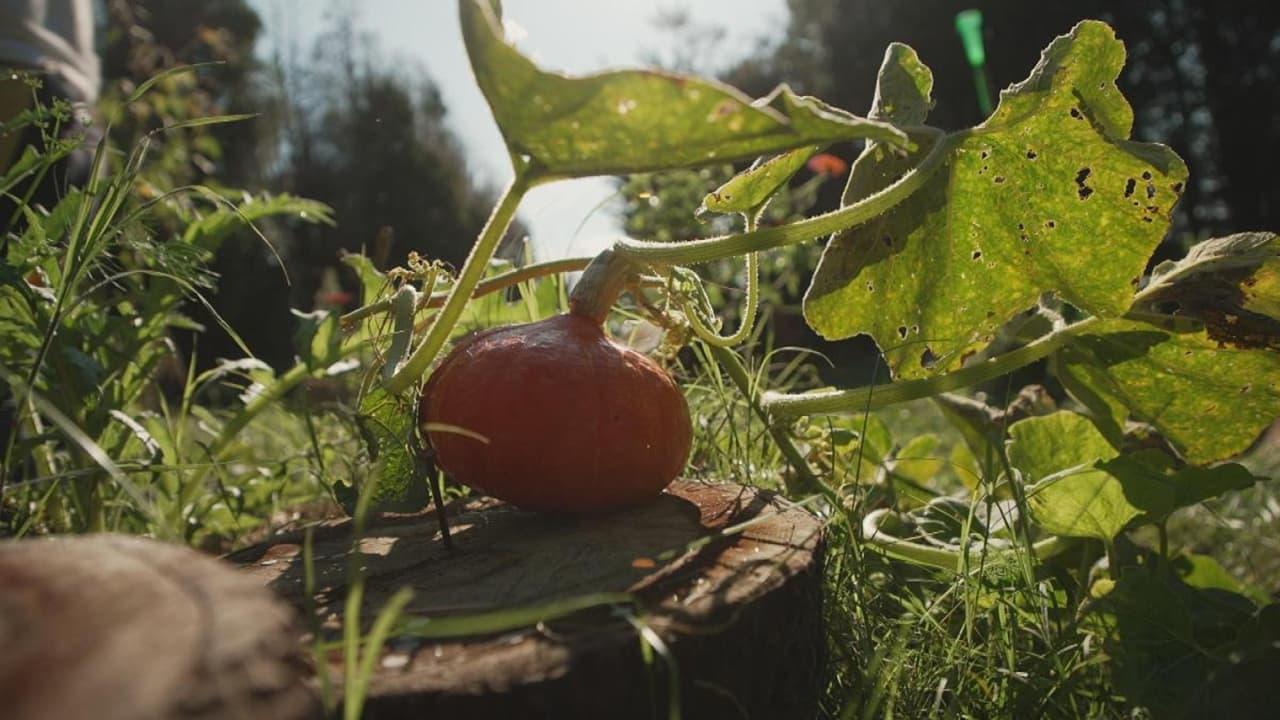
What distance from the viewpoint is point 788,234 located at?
46.4 inches

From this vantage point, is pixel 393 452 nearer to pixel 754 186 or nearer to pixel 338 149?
pixel 754 186

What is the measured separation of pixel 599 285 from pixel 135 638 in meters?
0.87

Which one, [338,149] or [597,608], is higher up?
[338,149]

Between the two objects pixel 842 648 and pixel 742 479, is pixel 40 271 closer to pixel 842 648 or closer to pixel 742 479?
pixel 742 479

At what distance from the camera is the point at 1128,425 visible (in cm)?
176

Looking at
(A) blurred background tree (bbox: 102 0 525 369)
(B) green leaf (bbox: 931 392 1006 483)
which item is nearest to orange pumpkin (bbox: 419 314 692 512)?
(B) green leaf (bbox: 931 392 1006 483)

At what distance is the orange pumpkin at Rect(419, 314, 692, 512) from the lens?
114 centimetres

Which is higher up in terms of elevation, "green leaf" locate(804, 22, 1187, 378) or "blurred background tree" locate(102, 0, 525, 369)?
"blurred background tree" locate(102, 0, 525, 369)

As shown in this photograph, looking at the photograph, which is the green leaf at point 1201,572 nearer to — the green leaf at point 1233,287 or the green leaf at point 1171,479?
the green leaf at point 1171,479

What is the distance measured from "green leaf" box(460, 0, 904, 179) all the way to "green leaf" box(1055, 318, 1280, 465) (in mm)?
753

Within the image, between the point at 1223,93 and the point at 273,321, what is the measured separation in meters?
14.8

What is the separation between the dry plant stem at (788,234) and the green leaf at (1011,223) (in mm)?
78

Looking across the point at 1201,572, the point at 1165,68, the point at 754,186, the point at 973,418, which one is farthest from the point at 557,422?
the point at 1165,68

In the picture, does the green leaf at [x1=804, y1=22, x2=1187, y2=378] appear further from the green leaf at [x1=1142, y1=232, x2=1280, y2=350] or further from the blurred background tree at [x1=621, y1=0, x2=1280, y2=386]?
the blurred background tree at [x1=621, y1=0, x2=1280, y2=386]
